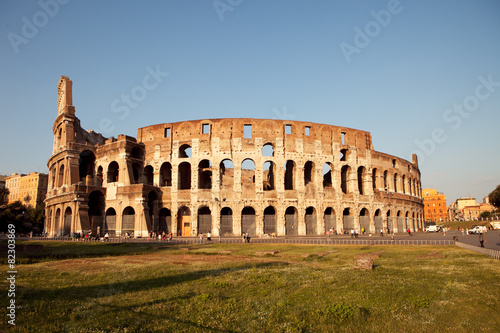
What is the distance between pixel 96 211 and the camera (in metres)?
44.6

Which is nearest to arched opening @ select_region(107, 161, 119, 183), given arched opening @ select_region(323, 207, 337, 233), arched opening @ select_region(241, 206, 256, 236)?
arched opening @ select_region(241, 206, 256, 236)

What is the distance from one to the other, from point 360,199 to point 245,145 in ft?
56.8

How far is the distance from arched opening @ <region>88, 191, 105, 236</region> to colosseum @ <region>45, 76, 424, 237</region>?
0.41 feet

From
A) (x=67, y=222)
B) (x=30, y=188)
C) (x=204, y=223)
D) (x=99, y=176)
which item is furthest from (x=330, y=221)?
(x=30, y=188)

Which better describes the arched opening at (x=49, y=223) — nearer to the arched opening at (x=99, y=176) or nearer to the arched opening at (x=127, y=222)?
the arched opening at (x=99, y=176)

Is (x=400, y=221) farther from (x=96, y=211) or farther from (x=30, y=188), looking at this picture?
(x=30, y=188)

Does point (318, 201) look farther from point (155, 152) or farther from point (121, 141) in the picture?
point (121, 141)

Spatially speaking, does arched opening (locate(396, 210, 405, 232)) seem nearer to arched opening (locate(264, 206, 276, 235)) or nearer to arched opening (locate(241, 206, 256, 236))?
arched opening (locate(264, 206, 276, 235))

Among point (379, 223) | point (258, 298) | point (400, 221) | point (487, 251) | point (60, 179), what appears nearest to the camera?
point (258, 298)

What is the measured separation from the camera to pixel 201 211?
42312 mm

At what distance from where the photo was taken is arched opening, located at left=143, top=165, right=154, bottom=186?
A: 4438 centimetres

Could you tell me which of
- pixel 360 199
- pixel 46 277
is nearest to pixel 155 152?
pixel 360 199

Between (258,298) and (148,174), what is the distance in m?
38.0

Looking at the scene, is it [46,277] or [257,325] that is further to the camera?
[46,277]
